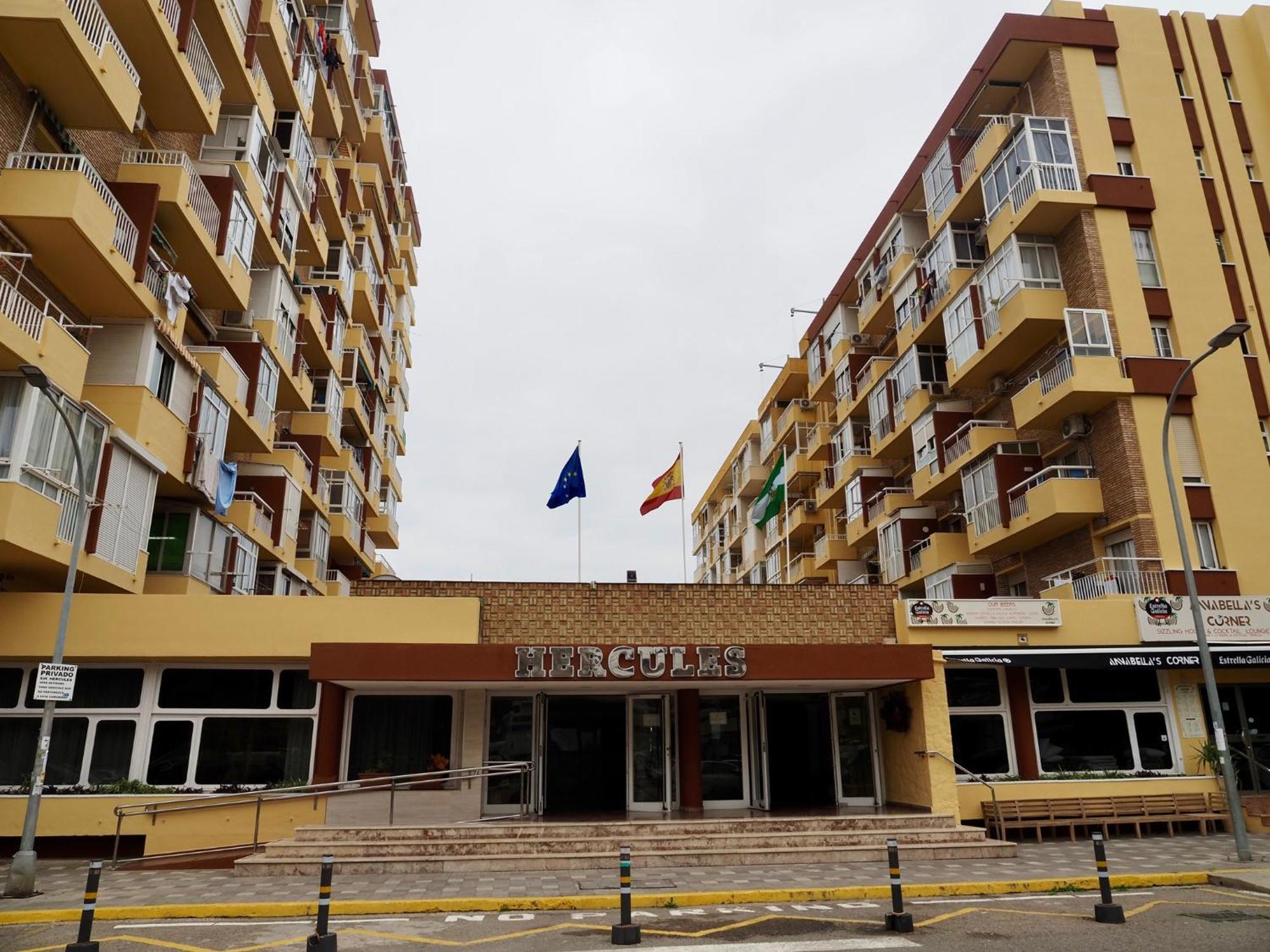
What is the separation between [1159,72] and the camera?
30.1 m

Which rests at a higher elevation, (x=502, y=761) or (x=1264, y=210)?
(x=1264, y=210)

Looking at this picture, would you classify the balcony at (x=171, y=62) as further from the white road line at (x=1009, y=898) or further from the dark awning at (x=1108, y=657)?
the white road line at (x=1009, y=898)

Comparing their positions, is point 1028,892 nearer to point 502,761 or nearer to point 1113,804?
point 1113,804

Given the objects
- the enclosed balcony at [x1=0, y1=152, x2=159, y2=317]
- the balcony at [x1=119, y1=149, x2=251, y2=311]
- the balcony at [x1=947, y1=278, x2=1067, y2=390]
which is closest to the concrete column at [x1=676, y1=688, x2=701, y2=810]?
the enclosed balcony at [x1=0, y1=152, x2=159, y2=317]

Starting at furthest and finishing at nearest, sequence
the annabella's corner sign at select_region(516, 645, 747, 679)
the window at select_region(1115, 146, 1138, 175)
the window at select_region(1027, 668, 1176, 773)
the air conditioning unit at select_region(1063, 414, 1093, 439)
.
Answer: the window at select_region(1115, 146, 1138, 175) → the air conditioning unit at select_region(1063, 414, 1093, 439) → the window at select_region(1027, 668, 1176, 773) → the annabella's corner sign at select_region(516, 645, 747, 679)

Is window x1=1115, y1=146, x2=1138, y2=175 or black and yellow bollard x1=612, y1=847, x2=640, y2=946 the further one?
window x1=1115, y1=146, x2=1138, y2=175

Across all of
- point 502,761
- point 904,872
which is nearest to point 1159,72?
point 904,872

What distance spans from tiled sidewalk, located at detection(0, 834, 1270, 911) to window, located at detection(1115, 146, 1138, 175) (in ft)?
67.2

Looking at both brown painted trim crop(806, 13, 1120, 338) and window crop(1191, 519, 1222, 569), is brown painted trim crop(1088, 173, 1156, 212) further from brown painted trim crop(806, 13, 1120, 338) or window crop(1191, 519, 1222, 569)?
window crop(1191, 519, 1222, 569)

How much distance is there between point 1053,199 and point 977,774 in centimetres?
1713

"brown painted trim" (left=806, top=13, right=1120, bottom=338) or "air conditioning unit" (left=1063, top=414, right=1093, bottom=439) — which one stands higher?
"brown painted trim" (left=806, top=13, right=1120, bottom=338)

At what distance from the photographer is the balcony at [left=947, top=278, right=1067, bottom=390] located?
27.8m

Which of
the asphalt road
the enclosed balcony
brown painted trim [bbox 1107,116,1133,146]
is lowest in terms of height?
the asphalt road

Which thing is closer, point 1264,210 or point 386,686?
point 386,686
